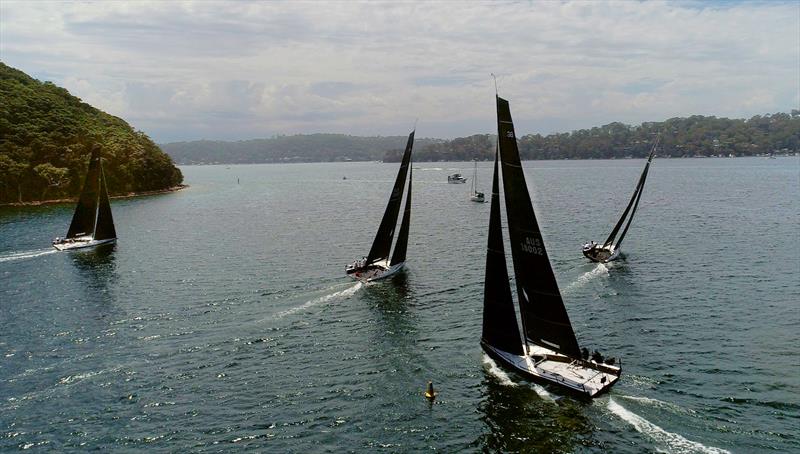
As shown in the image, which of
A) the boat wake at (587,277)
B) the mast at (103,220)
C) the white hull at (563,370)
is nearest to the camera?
the white hull at (563,370)

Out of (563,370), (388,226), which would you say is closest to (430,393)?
(563,370)

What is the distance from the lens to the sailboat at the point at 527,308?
35938 mm

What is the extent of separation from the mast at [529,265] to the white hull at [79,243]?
8033cm

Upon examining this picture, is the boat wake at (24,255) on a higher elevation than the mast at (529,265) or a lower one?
lower

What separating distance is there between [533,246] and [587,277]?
108 ft

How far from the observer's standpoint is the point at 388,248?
72.8 metres

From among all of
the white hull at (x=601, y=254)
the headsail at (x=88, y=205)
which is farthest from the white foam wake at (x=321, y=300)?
the headsail at (x=88, y=205)

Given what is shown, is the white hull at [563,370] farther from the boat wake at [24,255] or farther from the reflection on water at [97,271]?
the boat wake at [24,255]

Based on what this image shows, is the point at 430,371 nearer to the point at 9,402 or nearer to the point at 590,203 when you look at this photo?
the point at 9,402

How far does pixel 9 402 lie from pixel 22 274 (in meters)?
43.8

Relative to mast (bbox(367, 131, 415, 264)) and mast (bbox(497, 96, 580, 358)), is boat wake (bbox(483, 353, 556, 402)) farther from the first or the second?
mast (bbox(367, 131, 415, 264))

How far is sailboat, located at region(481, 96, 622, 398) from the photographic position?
35938 mm

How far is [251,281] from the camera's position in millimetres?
67688

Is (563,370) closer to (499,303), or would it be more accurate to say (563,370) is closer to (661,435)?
(499,303)
